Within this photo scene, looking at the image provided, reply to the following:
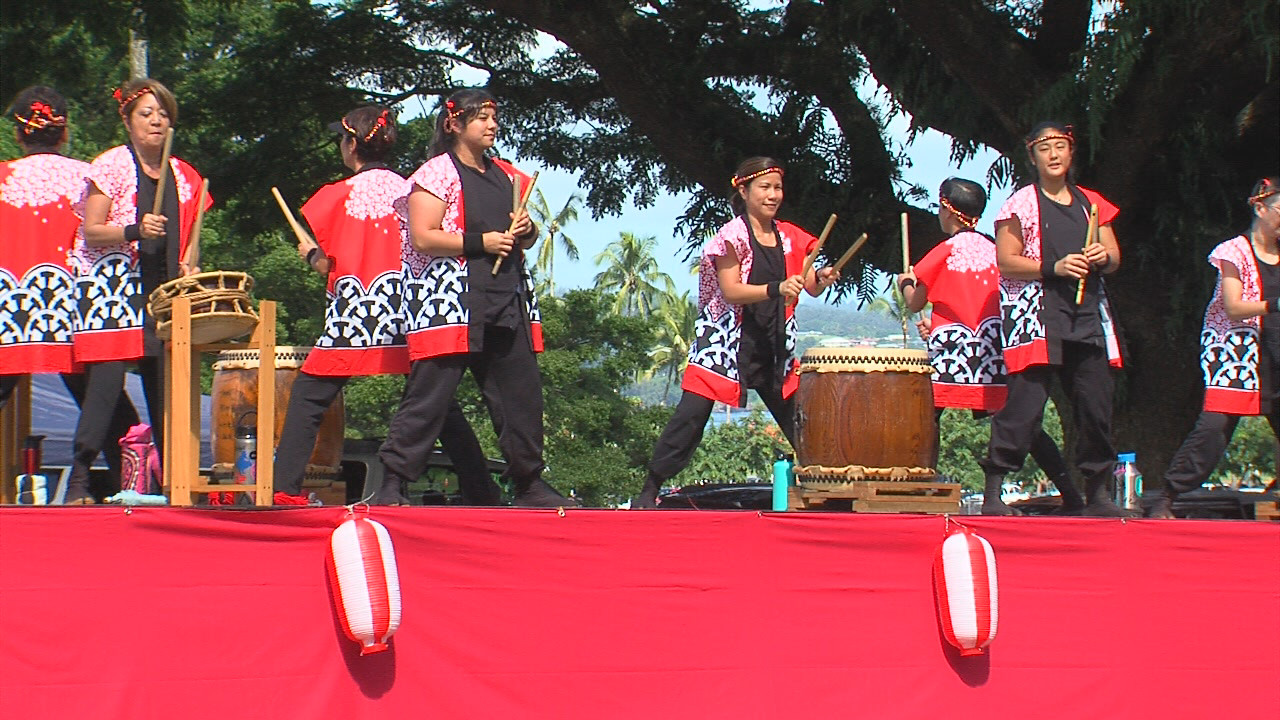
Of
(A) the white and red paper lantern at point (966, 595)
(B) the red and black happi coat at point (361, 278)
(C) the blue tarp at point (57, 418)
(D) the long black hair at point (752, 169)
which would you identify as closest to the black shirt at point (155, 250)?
(B) the red and black happi coat at point (361, 278)

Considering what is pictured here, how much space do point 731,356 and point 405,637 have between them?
6.39 feet

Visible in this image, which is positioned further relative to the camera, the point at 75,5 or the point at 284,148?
the point at 284,148

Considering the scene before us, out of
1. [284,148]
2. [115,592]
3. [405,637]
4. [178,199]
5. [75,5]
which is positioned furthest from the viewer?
[284,148]

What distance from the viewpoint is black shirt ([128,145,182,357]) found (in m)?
5.51

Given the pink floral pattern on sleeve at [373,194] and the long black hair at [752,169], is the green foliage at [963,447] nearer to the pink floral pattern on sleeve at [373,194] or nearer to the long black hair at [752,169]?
the long black hair at [752,169]

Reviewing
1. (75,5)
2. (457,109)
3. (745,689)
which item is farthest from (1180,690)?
(75,5)

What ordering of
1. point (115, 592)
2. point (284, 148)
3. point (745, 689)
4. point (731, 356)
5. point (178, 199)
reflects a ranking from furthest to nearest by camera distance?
1. point (284, 148)
2. point (731, 356)
3. point (178, 199)
4. point (745, 689)
5. point (115, 592)

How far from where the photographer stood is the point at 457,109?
5.59 meters

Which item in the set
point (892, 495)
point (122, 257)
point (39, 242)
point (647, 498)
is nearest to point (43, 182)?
point (39, 242)

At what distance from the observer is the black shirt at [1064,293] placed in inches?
237

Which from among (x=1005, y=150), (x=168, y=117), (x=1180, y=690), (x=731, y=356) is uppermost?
(x=1005, y=150)

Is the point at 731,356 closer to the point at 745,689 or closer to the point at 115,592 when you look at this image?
the point at 745,689

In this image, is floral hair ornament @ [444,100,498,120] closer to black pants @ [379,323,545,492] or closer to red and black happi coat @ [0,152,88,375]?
black pants @ [379,323,545,492]

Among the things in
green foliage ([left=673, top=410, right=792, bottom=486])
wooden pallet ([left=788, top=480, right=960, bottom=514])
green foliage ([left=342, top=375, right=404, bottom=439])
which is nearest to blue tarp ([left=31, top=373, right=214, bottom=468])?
wooden pallet ([left=788, top=480, right=960, bottom=514])
